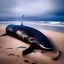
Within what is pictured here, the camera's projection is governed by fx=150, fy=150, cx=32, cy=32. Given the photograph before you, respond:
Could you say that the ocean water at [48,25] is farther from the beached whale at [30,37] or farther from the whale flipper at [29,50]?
the whale flipper at [29,50]

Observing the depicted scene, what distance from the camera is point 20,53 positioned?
1345 millimetres

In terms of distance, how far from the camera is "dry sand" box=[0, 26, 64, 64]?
129 centimetres

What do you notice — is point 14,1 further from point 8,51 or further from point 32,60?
point 32,60

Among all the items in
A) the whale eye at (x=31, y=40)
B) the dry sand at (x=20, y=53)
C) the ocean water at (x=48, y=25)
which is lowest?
the dry sand at (x=20, y=53)

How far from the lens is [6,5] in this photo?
1487 millimetres

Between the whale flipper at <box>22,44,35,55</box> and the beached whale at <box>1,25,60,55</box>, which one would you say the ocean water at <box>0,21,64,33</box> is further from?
the whale flipper at <box>22,44,35,55</box>

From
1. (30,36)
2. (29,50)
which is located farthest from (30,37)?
(29,50)

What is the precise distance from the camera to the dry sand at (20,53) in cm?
129

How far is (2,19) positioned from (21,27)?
0.68 feet

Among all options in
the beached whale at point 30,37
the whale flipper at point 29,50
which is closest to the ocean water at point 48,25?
the beached whale at point 30,37

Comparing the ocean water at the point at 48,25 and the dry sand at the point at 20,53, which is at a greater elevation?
the ocean water at the point at 48,25

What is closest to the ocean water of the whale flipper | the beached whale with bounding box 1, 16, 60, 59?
the beached whale with bounding box 1, 16, 60, 59

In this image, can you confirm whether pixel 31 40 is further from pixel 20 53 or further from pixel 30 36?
pixel 20 53

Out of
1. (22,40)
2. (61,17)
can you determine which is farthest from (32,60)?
(61,17)
